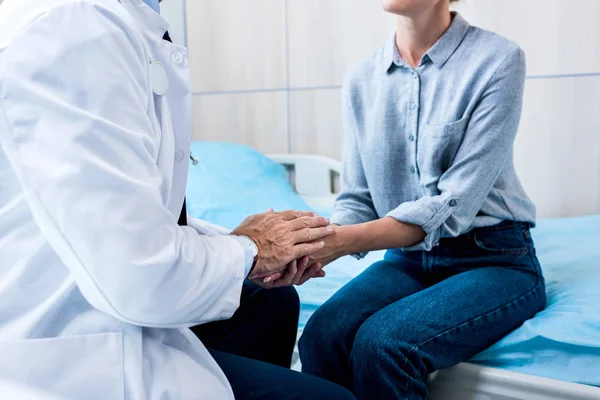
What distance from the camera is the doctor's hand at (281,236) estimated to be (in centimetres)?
107

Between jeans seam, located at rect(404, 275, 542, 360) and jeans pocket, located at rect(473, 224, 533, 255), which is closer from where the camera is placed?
jeans seam, located at rect(404, 275, 542, 360)

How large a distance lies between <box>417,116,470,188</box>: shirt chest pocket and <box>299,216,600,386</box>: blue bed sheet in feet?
1.23

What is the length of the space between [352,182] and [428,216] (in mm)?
349

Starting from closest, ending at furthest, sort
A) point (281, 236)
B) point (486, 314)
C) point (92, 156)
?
point (92, 156), point (281, 236), point (486, 314)

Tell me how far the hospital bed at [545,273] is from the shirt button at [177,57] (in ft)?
2.58

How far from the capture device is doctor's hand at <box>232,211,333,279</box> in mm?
1075

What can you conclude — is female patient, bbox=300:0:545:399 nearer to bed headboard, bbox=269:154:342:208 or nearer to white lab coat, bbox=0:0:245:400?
white lab coat, bbox=0:0:245:400

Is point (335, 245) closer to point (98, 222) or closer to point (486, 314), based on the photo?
point (486, 314)

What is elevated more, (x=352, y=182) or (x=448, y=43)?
(x=448, y=43)

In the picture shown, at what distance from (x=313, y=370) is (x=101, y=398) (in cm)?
56

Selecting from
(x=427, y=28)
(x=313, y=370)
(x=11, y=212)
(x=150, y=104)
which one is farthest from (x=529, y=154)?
(x=11, y=212)

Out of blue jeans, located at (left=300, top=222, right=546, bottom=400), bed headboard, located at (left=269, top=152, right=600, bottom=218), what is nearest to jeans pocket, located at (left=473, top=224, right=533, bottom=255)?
blue jeans, located at (left=300, top=222, right=546, bottom=400)

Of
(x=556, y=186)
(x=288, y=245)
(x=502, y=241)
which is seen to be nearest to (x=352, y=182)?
(x=502, y=241)

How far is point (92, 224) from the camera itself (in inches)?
29.7
